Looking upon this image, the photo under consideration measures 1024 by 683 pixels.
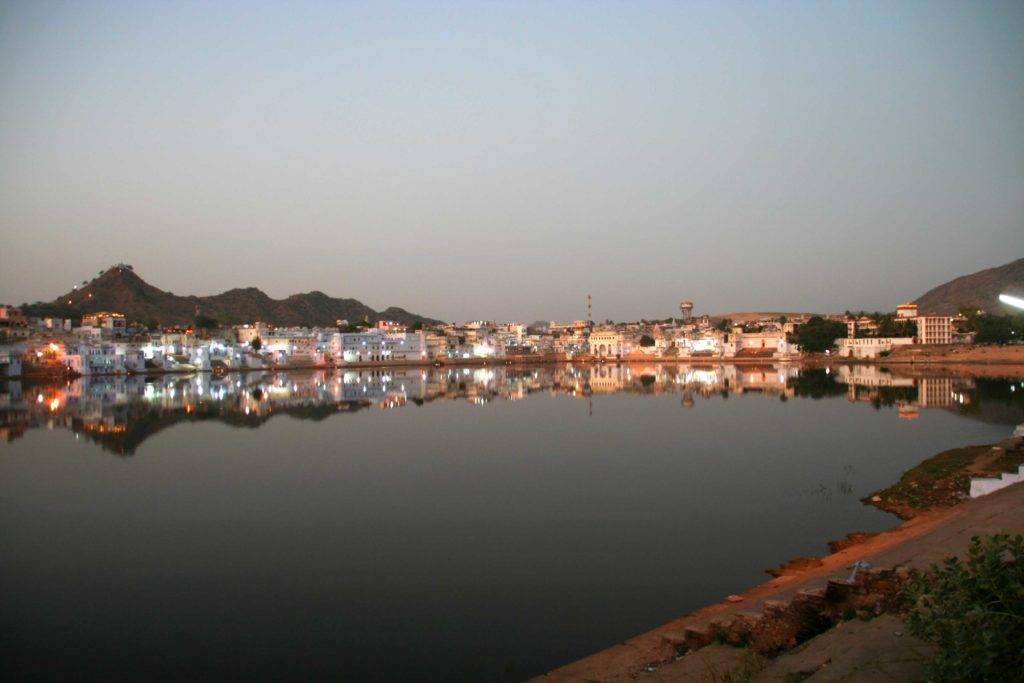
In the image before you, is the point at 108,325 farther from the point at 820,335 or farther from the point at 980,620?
the point at 980,620

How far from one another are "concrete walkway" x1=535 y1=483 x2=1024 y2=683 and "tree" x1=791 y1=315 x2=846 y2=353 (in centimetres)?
6186

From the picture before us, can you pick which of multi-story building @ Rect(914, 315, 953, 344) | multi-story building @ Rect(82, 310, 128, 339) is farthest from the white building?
multi-story building @ Rect(82, 310, 128, 339)

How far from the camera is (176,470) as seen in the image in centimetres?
1370

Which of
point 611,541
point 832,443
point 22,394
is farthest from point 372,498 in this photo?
point 22,394

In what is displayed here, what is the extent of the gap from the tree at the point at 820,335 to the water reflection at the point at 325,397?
24.3 m

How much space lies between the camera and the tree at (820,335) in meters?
65.7

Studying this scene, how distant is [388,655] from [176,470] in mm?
9584

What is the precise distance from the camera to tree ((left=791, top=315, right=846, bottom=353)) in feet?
216

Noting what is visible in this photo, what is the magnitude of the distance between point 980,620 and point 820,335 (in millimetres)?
67705

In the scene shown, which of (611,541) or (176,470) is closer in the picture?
(611,541)

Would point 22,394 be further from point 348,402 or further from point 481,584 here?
point 481,584

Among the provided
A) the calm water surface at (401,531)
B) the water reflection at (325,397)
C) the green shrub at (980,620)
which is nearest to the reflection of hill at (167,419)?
the water reflection at (325,397)

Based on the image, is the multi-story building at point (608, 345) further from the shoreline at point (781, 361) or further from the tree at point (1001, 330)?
the tree at point (1001, 330)

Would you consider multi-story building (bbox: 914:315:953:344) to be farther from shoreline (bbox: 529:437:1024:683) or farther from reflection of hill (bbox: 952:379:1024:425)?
shoreline (bbox: 529:437:1024:683)
